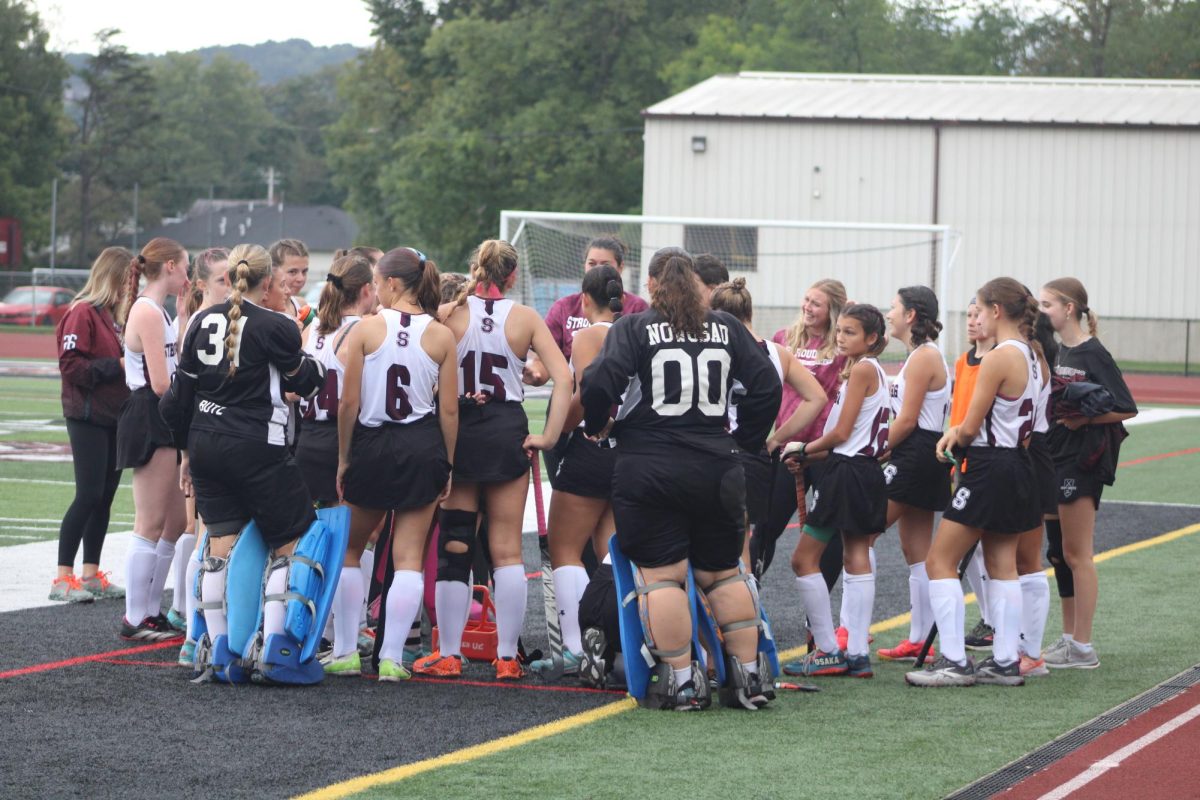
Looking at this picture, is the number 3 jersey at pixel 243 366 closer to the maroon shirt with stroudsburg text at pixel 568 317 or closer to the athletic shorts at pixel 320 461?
the athletic shorts at pixel 320 461

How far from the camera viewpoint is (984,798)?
5.47 meters

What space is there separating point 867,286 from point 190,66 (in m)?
121

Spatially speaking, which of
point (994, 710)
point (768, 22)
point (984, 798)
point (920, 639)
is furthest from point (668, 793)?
point (768, 22)

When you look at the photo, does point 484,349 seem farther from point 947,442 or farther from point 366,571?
point 947,442

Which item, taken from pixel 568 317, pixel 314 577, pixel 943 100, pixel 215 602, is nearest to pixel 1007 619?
pixel 568 317

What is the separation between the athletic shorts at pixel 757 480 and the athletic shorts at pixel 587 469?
59cm

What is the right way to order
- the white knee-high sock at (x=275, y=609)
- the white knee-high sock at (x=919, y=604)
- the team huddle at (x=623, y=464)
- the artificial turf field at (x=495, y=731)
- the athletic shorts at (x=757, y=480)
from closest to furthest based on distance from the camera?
the artificial turf field at (x=495, y=731), the team huddle at (x=623, y=464), the white knee-high sock at (x=275, y=609), the athletic shorts at (x=757, y=480), the white knee-high sock at (x=919, y=604)

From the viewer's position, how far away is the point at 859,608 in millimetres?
7492

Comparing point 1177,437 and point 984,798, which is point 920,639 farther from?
point 1177,437

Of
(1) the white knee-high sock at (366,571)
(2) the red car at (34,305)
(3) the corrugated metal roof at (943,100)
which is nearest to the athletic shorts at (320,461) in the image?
(1) the white knee-high sock at (366,571)

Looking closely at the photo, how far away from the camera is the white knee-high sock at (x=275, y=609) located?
7066 mm

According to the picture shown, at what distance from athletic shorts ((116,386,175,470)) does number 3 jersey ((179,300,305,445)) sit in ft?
4.25

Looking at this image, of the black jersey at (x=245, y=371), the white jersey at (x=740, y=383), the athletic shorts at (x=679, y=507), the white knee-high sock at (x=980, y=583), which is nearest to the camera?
the athletic shorts at (x=679, y=507)

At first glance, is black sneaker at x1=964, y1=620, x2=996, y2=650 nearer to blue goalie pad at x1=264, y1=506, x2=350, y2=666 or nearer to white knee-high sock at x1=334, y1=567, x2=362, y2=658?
white knee-high sock at x1=334, y1=567, x2=362, y2=658
